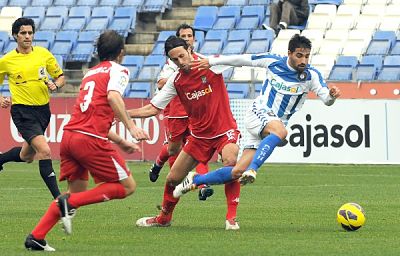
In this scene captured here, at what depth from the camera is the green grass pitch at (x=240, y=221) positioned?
1028 cm

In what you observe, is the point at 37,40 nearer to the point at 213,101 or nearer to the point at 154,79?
the point at 154,79

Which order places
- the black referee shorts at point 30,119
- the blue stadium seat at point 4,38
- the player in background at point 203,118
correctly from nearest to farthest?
1. the player in background at point 203,118
2. the black referee shorts at point 30,119
3. the blue stadium seat at point 4,38

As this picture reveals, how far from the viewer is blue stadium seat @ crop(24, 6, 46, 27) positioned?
34094mm

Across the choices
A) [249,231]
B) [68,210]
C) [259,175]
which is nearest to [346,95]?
[259,175]

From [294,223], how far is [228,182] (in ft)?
3.28

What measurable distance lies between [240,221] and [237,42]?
17149 millimetres

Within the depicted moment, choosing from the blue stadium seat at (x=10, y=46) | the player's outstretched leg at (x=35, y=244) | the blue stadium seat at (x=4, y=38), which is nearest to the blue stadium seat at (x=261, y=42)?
the blue stadium seat at (x=10, y=46)

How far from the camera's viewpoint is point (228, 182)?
12250 millimetres

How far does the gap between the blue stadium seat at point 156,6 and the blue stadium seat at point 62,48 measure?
227cm

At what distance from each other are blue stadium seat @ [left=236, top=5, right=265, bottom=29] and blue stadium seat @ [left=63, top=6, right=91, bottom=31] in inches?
191

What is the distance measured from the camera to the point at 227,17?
31359 mm

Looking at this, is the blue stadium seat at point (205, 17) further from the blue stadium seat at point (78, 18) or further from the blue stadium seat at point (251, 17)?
the blue stadium seat at point (78, 18)

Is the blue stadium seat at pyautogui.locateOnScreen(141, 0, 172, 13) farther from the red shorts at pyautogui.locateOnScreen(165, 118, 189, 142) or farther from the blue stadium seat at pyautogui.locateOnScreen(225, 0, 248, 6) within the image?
the red shorts at pyautogui.locateOnScreen(165, 118, 189, 142)

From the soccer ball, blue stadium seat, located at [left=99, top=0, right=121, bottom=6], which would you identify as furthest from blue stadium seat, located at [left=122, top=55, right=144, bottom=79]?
the soccer ball
